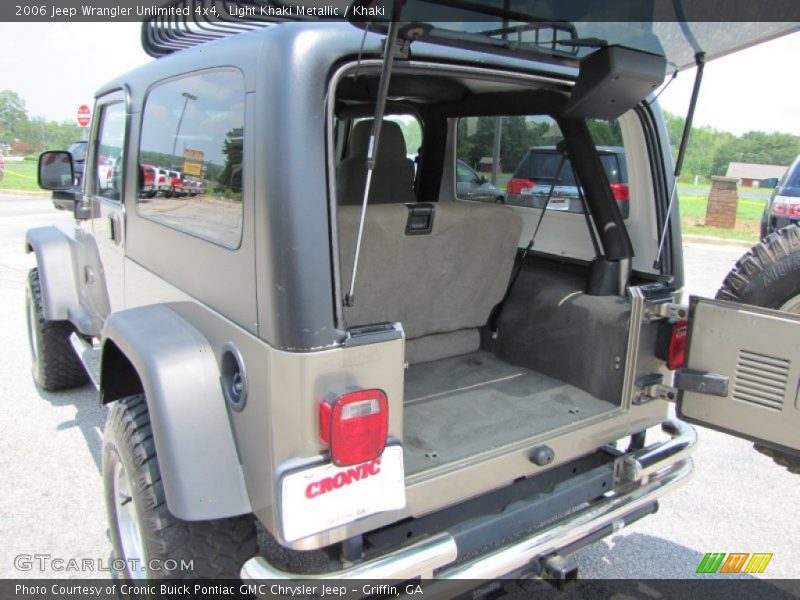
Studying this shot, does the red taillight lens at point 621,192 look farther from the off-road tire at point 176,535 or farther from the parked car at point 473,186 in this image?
the off-road tire at point 176,535

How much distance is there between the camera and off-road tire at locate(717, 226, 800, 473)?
8.29 ft

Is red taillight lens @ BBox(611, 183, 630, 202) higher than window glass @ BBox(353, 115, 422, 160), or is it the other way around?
window glass @ BBox(353, 115, 422, 160)

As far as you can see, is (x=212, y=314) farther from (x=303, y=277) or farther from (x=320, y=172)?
(x=320, y=172)

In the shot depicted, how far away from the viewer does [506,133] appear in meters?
3.61

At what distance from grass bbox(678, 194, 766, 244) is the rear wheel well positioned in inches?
495

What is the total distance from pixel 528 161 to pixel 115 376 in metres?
2.61

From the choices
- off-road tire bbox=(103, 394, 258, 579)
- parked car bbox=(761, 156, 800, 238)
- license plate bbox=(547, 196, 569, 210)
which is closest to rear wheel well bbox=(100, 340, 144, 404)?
off-road tire bbox=(103, 394, 258, 579)

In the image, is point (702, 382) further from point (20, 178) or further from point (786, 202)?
point (20, 178)

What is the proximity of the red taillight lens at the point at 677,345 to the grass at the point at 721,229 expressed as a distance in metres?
11.5

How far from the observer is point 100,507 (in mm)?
3320

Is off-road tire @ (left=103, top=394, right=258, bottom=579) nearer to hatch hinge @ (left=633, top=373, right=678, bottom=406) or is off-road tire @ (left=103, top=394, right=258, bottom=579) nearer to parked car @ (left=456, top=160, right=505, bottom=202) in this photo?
hatch hinge @ (left=633, top=373, right=678, bottom=406)

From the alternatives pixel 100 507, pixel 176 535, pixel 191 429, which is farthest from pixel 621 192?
pixel 100 507

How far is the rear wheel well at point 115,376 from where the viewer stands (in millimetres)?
2449

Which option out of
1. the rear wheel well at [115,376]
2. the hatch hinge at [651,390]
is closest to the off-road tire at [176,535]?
the rear wheel well at [115,376]
